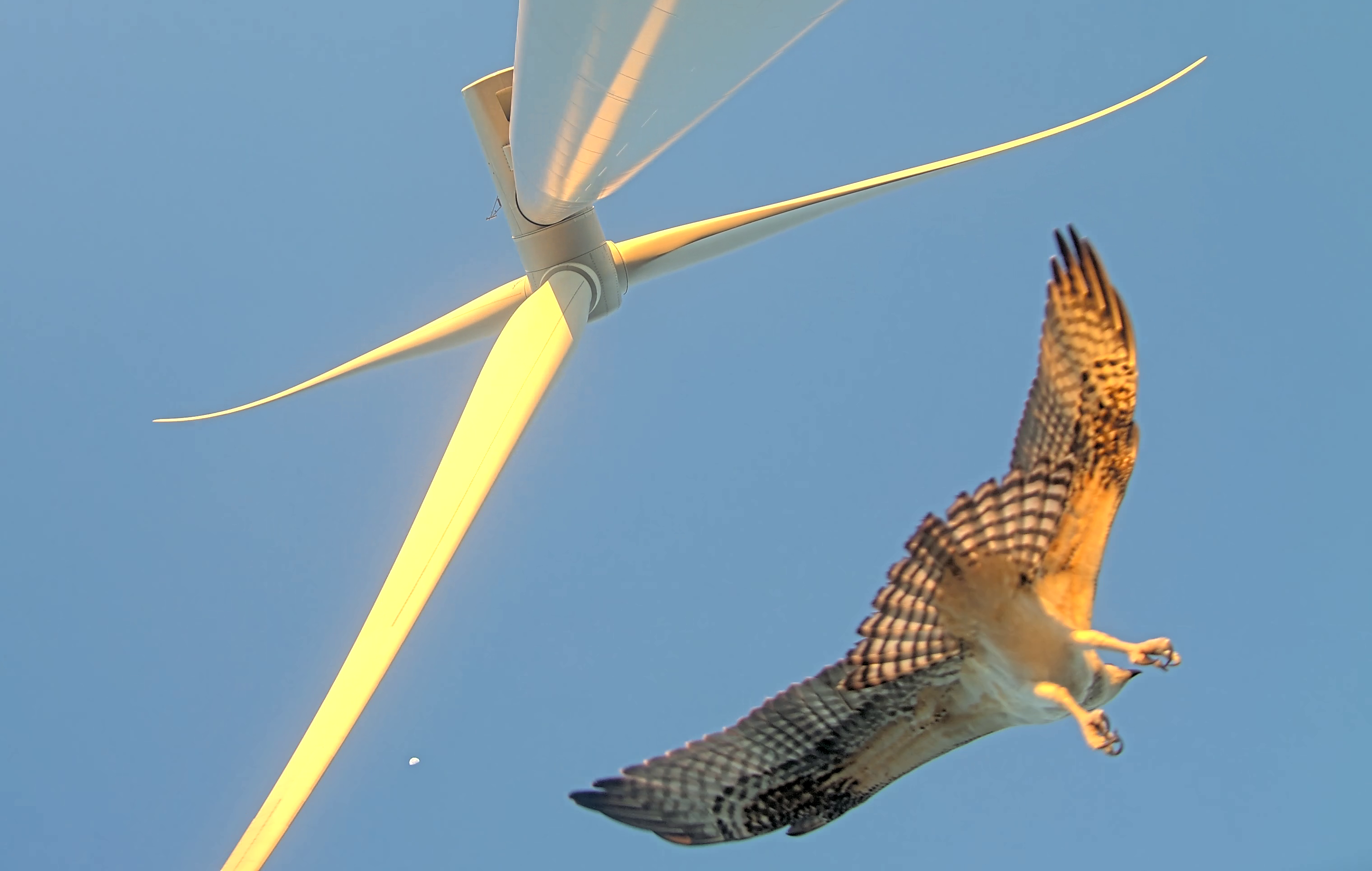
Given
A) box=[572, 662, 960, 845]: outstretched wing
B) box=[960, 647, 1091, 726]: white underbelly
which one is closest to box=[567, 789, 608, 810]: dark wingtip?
box=[572, 662, 960, 845]: outstretched wing

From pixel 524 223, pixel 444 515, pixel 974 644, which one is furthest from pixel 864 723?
pixel 524 223

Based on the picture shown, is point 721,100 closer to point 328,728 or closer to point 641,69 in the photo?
point 641,69

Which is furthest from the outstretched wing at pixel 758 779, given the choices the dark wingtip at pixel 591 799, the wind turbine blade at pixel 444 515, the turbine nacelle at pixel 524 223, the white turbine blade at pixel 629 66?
the white turbine blade at pixel 629 66

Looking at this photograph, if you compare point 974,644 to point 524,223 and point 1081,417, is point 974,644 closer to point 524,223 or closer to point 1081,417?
point 1081,417

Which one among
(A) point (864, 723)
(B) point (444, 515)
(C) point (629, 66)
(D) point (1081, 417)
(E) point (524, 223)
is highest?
(E) point (524, 223)

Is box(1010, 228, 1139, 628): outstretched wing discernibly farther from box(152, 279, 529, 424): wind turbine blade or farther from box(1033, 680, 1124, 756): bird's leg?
box(152, 279, 529, 424): wind turbine blade
